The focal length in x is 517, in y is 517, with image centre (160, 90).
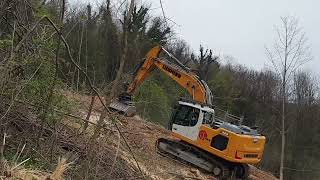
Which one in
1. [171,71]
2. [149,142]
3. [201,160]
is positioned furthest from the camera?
[171,71]

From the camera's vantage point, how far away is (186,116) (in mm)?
15477

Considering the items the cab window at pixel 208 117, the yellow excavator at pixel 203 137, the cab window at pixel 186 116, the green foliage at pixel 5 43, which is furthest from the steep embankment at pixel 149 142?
the green foliage at pixel 5 43

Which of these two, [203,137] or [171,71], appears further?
[171,71]

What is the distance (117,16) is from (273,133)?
28541 millimetres

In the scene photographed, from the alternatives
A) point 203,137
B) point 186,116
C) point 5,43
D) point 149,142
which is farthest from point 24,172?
point 149,142

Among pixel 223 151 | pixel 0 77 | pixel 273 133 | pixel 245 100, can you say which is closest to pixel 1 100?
pixel 0 77

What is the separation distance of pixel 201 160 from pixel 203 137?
0.77 m

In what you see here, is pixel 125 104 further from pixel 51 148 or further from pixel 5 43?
pixel 5 43

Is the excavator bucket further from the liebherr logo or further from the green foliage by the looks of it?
the green foliage

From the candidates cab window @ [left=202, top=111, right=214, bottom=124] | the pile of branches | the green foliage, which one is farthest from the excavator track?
the green foliage

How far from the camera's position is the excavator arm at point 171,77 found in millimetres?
15844

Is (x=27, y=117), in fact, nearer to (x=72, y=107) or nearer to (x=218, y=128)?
(x=72, y=107)

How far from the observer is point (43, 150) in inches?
255

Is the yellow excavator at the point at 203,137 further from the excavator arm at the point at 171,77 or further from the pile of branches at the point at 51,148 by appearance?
the pile of branches at the point at 51,148
